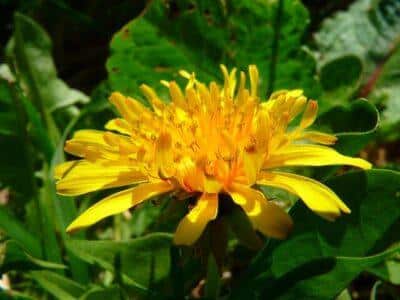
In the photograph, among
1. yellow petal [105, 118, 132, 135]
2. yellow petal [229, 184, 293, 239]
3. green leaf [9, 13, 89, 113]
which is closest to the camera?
yellow petal [229, 184, 293, 239]

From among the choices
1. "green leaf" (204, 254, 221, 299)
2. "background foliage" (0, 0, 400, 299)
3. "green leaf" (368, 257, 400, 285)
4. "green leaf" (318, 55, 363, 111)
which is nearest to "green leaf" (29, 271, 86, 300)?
"background foliage" (0, 0, 400, 299)

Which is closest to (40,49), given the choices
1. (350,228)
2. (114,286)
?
(114,286)

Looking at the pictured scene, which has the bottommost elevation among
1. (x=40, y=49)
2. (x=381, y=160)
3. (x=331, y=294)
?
(x=381, y=160)

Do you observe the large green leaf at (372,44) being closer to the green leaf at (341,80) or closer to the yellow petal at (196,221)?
the green leaf at (341,80)

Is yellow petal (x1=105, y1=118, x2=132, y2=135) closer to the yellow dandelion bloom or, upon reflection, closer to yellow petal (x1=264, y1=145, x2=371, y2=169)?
the yellow dandelion bloom

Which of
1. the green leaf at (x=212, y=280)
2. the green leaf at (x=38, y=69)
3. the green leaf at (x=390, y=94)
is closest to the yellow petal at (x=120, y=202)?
the green leaf at (x=212, y=280)

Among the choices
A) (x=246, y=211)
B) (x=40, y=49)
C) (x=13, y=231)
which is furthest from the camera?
(x=40, y=49)

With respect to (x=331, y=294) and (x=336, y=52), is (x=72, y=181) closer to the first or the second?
(x=331, y=294)
